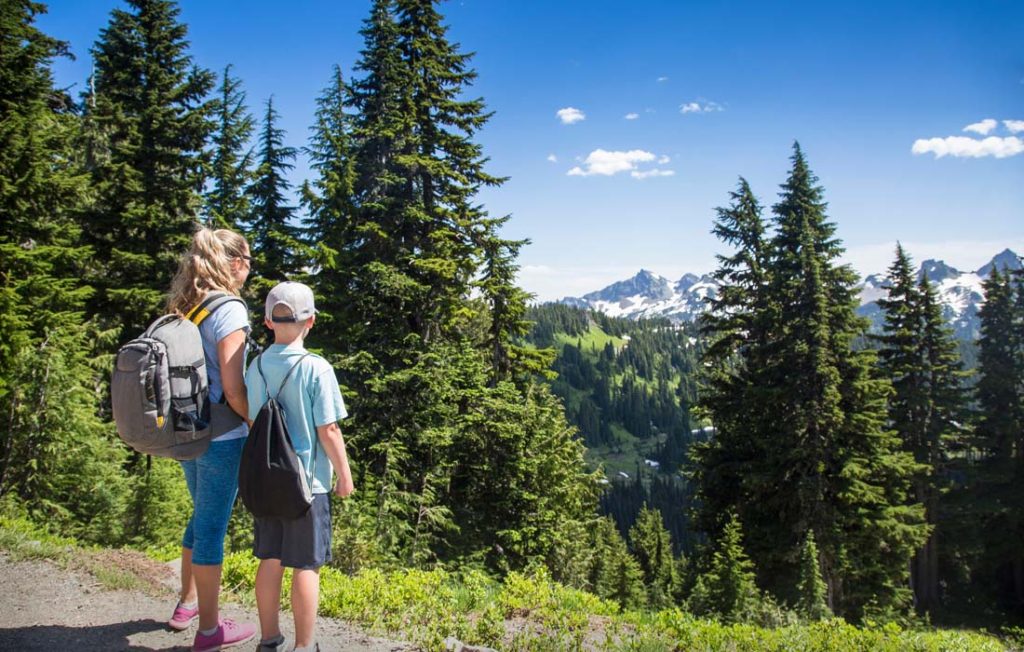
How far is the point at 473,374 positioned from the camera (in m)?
16.1

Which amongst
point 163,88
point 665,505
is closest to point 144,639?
point 163,88

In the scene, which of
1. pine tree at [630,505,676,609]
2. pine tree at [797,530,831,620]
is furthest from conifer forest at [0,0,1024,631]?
pine tree at [630,505,676,609]

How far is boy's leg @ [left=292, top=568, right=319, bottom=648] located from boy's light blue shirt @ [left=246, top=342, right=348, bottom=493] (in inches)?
19.9

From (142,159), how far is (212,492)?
17914 millimetres

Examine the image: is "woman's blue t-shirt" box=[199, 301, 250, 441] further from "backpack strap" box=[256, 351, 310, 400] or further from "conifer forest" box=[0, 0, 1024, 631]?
"conifer forest" box=[0, 0, 1024, 631]

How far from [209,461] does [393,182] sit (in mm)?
13822

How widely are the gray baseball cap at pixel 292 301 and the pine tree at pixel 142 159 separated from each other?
15.1m

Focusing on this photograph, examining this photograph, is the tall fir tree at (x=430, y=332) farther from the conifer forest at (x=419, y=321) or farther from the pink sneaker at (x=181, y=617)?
the pink sneaker at (x=181, y=617)

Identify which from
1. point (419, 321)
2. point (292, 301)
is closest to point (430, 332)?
point (419, 321)

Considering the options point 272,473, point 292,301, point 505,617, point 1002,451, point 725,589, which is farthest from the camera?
point 1002,451

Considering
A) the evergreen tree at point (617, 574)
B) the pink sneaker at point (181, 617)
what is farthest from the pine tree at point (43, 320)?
the evergreen tree at point (617, 574)

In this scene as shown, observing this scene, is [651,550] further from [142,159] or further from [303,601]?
[303,601]

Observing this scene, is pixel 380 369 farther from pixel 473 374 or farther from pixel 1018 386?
pixel 1018 386

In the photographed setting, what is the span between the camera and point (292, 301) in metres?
3.33
